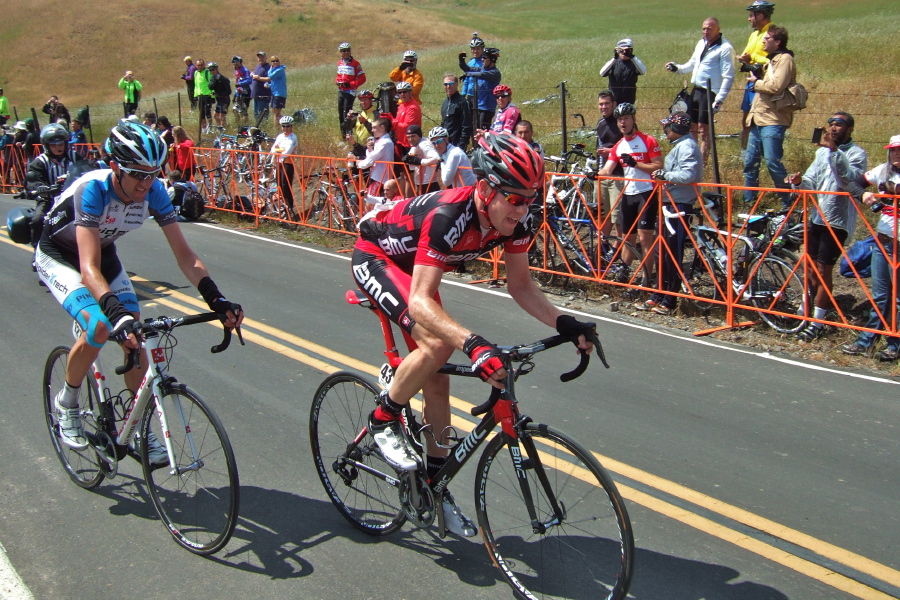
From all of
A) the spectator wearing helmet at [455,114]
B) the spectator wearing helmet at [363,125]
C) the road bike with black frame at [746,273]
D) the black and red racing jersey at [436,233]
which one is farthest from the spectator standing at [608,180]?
the black and red racing jersey at [436,233]

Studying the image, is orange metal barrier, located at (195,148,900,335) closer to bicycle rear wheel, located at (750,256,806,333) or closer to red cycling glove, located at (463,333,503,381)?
bicycle rear wheel, located at (750,256,806,333)

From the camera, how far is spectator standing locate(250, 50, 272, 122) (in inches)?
908

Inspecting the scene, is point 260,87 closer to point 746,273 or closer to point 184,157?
point 184,157

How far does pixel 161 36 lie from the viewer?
7050 centimetres

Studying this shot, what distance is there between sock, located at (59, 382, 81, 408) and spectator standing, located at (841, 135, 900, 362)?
669 cm

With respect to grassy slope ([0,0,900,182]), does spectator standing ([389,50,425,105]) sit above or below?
below

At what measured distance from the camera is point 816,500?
4.79 m

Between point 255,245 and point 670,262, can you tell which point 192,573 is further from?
point 255,245

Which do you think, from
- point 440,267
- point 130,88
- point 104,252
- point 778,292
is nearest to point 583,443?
point 440,267

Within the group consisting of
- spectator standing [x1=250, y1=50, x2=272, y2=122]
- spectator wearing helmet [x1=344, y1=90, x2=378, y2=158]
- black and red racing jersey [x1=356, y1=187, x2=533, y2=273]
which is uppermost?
spectator standing [x1=250, y1=50, x2=272, y2=122]

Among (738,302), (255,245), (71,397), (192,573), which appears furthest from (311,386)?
(255,245)

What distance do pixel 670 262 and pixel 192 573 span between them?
671cm

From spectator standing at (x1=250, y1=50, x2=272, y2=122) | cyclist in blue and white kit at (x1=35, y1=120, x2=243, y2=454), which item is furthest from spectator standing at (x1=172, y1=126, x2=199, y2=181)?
cyclist in blue and white kit at (x1=35, y1=120, x2=243, y2=454)

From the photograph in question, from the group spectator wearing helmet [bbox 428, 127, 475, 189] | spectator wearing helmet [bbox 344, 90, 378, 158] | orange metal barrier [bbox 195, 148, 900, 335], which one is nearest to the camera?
orange metal barrier [bbox 195, 148, 900, 335]
